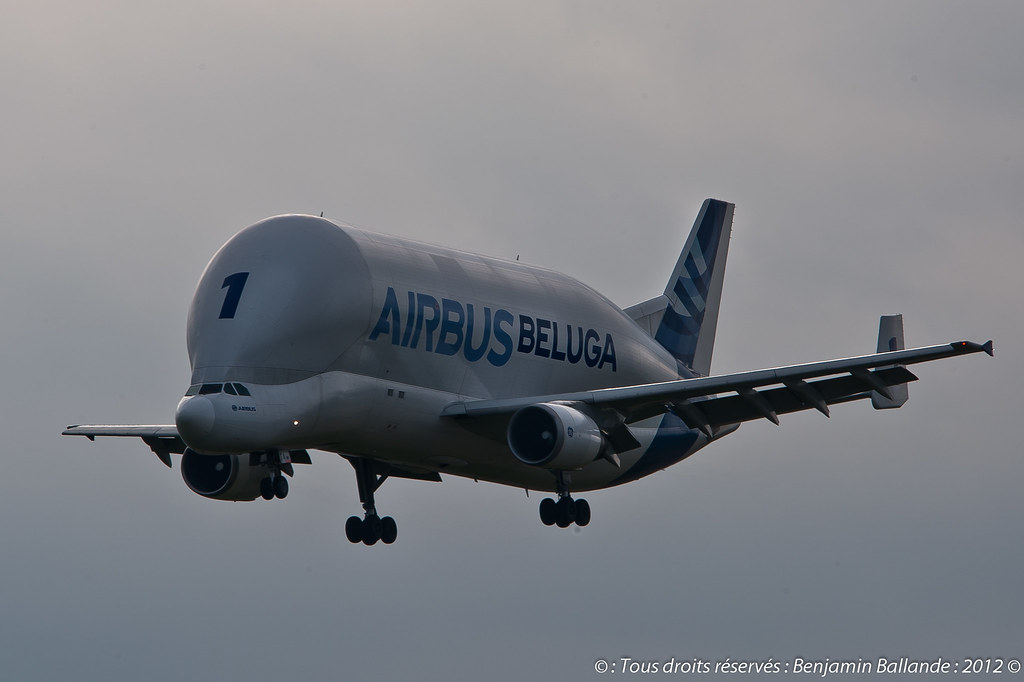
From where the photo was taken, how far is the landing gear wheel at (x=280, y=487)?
4856 centimetres

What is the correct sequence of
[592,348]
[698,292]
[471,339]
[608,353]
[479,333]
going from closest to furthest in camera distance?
[471,339]
[479,333]
[592,348]
[608,353]
[698,292]

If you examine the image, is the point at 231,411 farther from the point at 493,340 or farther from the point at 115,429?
the point at 115,429

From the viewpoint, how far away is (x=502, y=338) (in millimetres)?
52156

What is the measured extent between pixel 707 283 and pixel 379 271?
786 inches

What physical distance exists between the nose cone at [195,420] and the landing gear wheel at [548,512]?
458 inches

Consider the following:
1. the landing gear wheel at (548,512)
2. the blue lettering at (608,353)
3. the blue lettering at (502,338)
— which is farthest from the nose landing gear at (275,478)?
the blue lettering at (608,353)

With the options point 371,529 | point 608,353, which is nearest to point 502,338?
point 608,353

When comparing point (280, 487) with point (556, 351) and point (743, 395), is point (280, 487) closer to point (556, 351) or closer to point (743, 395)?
point (556, 351)

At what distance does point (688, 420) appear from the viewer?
52.8 m

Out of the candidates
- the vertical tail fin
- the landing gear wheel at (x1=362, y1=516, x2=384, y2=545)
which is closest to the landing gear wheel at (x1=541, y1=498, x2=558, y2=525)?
the landing gear wheel at (x1=362, y1=516, x2=384, y2=545)

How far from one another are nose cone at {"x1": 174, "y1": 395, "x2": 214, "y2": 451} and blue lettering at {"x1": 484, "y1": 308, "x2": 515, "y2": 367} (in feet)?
29.5

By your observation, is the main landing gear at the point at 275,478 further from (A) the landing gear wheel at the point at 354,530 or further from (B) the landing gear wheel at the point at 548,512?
(B) the landing gear wheel at the point at 548,512

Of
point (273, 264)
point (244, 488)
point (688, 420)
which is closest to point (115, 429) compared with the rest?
point (244, 488)

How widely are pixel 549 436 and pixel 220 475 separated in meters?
10.8
